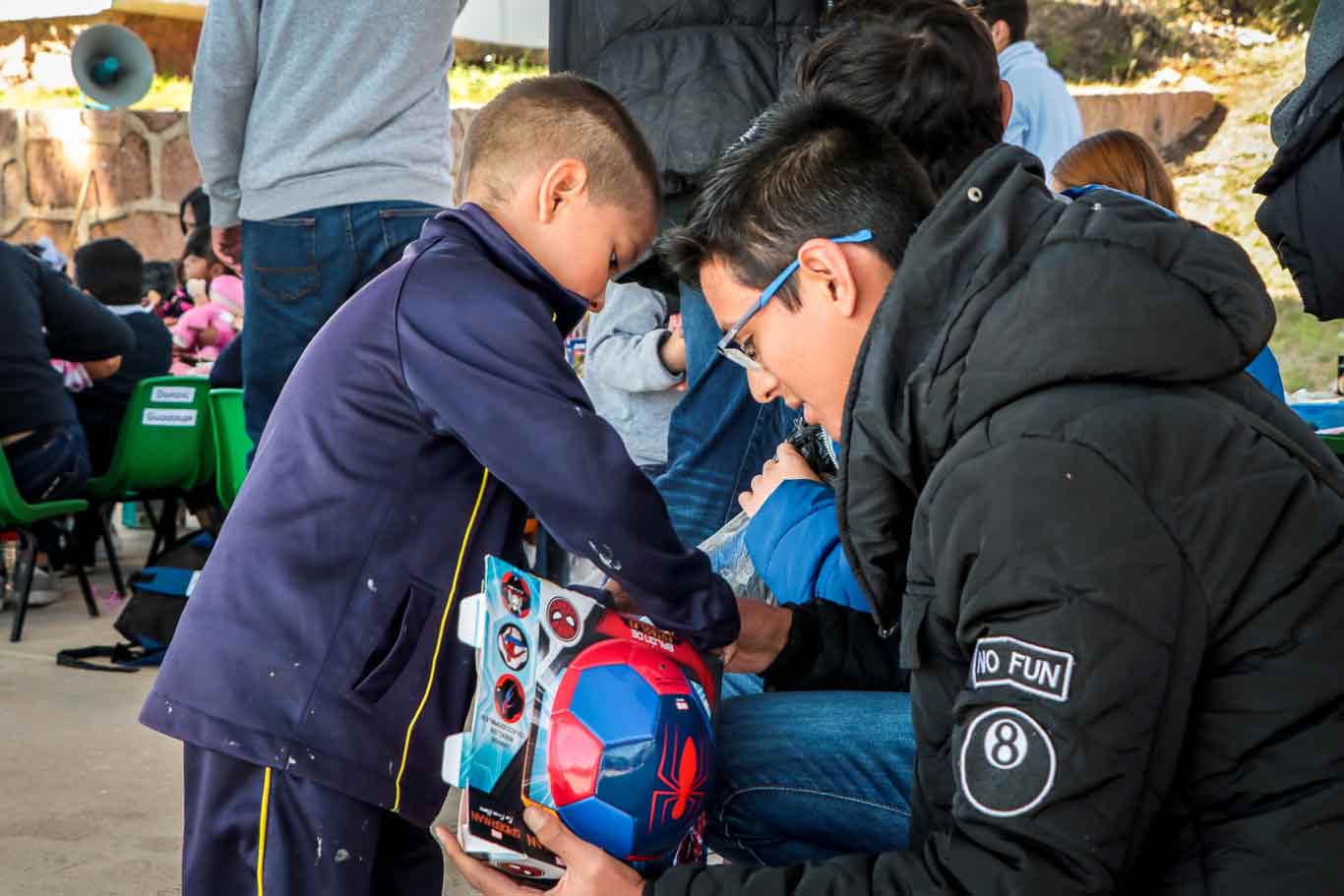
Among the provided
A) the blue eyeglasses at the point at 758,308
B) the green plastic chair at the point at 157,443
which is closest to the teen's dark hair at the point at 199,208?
the green plastic chair at the point at 157,443

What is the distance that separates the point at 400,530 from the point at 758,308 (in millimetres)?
662

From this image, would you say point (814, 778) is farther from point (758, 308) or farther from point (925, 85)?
point (925, 85)

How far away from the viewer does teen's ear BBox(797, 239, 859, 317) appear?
5.29ft

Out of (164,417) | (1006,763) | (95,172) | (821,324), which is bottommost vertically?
(164,417)

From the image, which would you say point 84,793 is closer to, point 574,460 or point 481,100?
point 574,460

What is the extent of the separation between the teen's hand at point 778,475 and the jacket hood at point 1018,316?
789mm

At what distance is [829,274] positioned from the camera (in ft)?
5.32

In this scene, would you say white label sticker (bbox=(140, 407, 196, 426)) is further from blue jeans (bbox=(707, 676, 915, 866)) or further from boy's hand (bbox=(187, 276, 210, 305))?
blue jeans (bbox=(707, 676, 915, 866))

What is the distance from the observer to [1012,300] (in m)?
1.25

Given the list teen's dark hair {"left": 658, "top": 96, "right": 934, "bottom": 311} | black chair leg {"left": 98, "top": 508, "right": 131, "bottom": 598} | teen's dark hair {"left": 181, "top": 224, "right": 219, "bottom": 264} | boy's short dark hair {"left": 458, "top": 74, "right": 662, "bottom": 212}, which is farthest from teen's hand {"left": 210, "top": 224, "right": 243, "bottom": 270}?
teen's dark hair {"left": 181, "top": 224, "right": 219, "bottom": 264}

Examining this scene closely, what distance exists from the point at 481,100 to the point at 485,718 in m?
13.6

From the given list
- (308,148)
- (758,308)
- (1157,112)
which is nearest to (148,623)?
(308,148)

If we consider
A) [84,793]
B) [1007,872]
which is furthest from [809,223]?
[84,793]

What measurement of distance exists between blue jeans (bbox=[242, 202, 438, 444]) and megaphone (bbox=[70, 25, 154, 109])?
919cm
